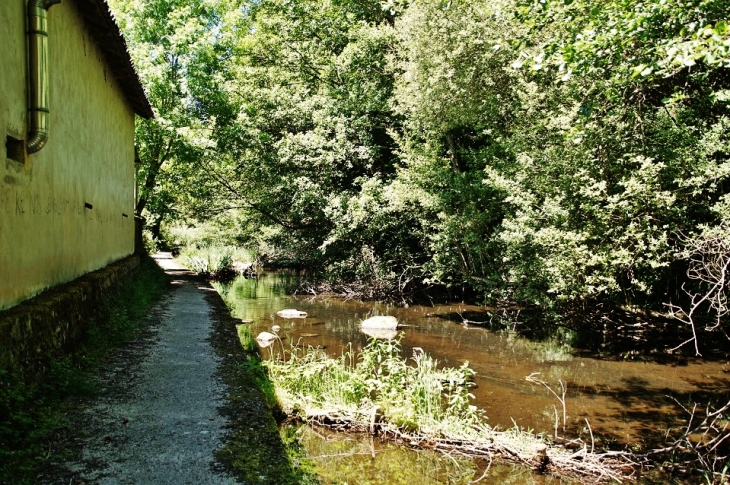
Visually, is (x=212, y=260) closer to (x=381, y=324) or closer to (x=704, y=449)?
(x=381, y=324)

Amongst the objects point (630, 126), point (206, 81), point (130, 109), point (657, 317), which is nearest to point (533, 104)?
point (630, 126)

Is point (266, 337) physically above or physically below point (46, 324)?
below

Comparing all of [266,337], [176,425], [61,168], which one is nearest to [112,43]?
[61,168]

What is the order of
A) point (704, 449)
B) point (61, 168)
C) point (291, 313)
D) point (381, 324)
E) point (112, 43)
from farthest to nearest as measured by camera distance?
point (291, 313) < point (381, 324) < point (112, 43) < point (61, 168) < point (704, 449)

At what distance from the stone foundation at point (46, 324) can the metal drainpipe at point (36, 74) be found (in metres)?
1.68

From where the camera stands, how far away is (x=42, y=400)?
471 cm

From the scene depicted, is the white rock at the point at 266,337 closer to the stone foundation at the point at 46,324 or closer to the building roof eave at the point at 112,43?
the stone foundation at the point at 46,324

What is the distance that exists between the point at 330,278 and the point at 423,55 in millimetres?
8408

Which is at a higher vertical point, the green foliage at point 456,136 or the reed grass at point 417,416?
the green foliage at point 456,136

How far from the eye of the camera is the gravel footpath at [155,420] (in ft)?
12.1

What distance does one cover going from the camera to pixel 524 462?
545 centimetres

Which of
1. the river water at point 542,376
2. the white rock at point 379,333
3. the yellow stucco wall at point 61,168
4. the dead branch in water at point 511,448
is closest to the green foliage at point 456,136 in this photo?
the river water at point 542,376

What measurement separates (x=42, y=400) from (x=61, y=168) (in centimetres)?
327

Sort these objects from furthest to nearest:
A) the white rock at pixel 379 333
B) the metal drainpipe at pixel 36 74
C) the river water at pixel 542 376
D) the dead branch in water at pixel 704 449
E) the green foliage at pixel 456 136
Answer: the white rock at pixel 379 333 → the green foliage at pixel 456 136 → the river water at pixel 542 376 → the metal drainpipe at pixel 36 74 → the dead branch in water at pixel 704 449
